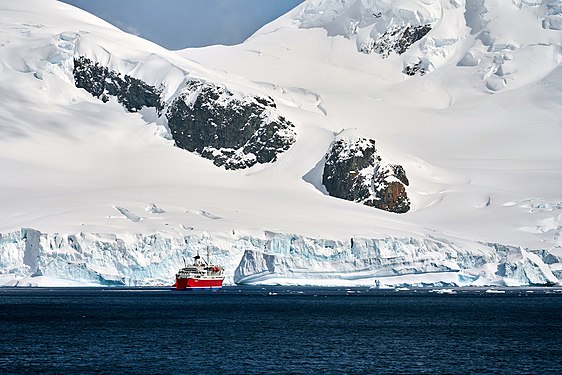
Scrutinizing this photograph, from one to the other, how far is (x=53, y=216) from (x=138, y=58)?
2712 inches

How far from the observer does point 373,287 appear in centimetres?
12669

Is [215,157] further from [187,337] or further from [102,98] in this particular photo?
[187,337]

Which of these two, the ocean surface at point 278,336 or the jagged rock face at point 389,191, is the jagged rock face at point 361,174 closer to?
the jagged rock face at point 389,191

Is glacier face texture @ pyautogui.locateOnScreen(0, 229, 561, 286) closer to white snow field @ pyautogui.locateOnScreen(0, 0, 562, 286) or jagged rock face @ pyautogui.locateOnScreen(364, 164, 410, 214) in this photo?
white snow field @ pyautogui.locateOnScreen(0, 0, 562, 286)

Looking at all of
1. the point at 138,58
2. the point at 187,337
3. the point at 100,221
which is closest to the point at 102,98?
the point at 138,58

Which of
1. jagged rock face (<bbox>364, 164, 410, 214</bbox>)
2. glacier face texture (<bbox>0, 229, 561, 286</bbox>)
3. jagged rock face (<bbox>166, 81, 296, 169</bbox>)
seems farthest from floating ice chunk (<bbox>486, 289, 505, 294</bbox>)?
jagged rock face (<bbox>166, 81, 296, 169</bbox>)

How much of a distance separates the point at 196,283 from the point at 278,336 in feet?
181

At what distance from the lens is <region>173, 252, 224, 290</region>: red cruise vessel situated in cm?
11481

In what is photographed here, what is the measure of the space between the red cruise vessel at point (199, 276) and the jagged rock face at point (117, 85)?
66.3 meters

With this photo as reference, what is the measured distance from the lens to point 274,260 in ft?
375

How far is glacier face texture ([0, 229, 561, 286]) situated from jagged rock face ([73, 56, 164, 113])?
6643cm

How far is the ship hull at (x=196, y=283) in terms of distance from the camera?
116m

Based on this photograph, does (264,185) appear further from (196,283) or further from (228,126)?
(196,283)

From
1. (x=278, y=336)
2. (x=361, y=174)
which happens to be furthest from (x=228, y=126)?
(x=278, y=336)
